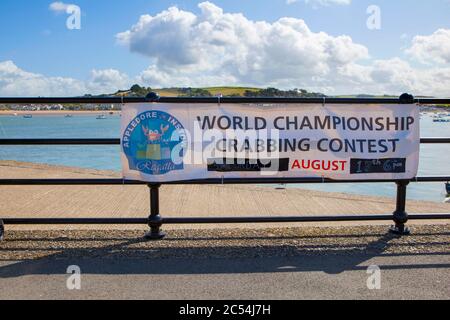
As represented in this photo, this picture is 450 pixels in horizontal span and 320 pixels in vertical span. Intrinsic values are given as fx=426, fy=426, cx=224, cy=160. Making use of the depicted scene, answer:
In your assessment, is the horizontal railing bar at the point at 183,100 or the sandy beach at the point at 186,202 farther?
the sandy beach at the point at 186,202

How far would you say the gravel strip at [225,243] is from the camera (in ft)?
14.0

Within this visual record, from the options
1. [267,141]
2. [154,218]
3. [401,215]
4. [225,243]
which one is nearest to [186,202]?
[154,218]

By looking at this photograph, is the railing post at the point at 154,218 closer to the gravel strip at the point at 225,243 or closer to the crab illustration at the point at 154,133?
the gravel strip at the point at 225,243

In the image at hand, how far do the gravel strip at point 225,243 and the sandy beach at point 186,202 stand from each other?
3.49 metres

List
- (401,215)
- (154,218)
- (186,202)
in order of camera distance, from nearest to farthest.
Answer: (154,218) → (401,215) → (186,202)

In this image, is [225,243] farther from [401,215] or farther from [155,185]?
[401,215]

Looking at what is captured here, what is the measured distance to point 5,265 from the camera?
3947 mm

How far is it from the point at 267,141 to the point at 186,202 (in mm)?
5221

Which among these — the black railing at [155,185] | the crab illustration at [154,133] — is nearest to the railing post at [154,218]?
the black railing at [155,185]

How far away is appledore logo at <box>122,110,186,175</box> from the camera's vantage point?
4578 mm

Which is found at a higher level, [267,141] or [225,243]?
[267,141]

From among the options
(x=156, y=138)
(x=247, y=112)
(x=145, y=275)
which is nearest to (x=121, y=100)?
(x=156, y=138)

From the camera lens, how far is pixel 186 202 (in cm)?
959

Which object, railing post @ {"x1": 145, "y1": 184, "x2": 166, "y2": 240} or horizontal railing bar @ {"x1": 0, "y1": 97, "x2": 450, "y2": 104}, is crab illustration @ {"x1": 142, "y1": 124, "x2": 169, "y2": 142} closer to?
horizontal railing bar @ {"x1": 0, "y1": 97, "x2": 450, "y2": 104}
